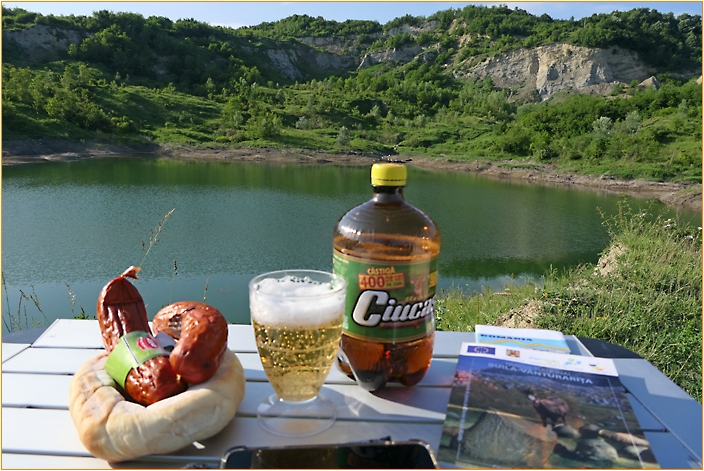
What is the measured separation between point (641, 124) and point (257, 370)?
1202 inches

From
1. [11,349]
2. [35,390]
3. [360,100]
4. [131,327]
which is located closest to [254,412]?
[131,327]

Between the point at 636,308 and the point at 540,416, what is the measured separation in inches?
125

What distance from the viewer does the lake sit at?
729cm

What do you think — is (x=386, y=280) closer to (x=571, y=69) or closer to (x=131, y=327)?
(x=131, y=327)

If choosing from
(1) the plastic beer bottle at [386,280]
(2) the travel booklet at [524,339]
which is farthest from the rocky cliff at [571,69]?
(1) the plastic beer bottle at [386,280]

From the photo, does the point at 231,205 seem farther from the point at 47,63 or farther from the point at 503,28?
the point at 503,28

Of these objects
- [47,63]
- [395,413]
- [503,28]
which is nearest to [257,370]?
[395,413]

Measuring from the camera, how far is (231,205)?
13359 mm

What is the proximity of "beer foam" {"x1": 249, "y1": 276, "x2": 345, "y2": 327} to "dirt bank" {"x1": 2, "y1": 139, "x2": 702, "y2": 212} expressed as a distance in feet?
57.0

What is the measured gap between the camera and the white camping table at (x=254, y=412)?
924mm

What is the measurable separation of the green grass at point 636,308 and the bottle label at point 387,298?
8.22ft

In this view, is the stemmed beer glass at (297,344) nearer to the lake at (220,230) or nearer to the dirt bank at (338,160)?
the lake at (220,230)

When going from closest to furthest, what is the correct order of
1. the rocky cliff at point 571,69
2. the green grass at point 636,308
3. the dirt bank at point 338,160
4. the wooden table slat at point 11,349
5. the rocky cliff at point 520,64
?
the wooden table slat at point 11,349 → the green grass at point 636,308 → the dirt bank at point 338,160 → the rocky cliff at point 520,64 → the rocky cliff at point 571,69

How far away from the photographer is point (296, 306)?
3.14 feet
